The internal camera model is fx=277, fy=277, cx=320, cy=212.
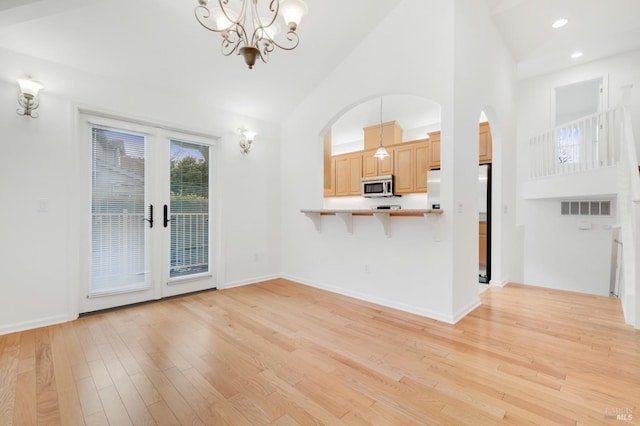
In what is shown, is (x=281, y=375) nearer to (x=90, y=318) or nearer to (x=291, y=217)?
(x=90, y=318)

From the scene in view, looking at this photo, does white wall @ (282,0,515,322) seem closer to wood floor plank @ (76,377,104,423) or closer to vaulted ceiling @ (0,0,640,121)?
vaulted ceiling @ (0,0,640,121)

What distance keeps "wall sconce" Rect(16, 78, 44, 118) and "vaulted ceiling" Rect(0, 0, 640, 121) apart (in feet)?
0.64

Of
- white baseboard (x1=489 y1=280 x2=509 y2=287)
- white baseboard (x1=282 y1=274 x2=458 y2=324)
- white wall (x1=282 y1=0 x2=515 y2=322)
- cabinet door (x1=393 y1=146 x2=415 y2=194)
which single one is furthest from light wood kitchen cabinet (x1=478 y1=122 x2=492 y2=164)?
white baseboard (x1=282 y1=274 x2=458 y2=324)

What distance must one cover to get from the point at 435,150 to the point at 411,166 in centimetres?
56

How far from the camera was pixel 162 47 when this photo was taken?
308 cm

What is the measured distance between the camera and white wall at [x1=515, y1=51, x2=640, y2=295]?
5.02 metres

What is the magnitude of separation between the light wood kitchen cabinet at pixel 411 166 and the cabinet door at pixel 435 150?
11cm

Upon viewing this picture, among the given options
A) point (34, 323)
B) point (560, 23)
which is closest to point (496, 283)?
point (560, 23)

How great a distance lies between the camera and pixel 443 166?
299 cm

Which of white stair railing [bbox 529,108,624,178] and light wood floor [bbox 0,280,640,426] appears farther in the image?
white stair railing [bbox 529,108,624,178]

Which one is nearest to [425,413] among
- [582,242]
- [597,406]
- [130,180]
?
[597,406]

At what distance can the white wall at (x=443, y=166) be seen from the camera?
296 centimetres

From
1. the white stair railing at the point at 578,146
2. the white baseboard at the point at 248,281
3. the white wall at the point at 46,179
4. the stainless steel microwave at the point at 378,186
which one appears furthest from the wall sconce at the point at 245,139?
the white stair railing at the point at 578,146

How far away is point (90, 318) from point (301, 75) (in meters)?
3.99
